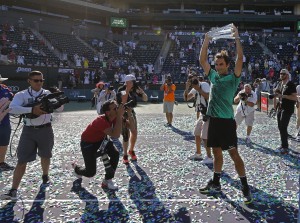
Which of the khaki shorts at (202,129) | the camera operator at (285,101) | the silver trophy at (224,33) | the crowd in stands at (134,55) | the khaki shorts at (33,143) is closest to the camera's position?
the silver trophy at (224,33)

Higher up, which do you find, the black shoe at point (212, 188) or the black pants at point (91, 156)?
the black pants at point (91, 156)

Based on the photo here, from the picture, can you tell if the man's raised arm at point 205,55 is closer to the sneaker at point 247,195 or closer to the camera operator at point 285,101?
the sneaker at point 247,195

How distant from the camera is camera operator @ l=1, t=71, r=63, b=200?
471 centimetres

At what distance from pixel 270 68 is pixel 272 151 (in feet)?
84.8

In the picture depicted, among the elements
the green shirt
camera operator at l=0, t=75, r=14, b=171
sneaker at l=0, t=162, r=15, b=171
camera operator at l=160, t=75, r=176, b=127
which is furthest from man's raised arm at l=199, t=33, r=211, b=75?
camera operator at l=160, t=75, r=176, b=127

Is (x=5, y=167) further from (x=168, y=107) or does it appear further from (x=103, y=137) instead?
(x=168, y=107)

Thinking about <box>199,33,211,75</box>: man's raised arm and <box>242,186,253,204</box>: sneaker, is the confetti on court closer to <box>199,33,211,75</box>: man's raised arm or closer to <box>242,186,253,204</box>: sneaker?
<box>242,186,253,204</box>: sneaker

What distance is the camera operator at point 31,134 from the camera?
4.71 metres

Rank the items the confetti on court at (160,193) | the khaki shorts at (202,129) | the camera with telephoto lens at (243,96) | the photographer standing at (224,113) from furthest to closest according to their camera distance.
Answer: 1. the camera with telephoto lens at (243,96)
2. the khaki shorts at (202,129)
3. the photographer standing at (224,113)
4. the confetti on court at (160,193)

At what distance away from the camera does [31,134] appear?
492 cm

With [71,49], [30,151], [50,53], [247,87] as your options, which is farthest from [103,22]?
[30,151]

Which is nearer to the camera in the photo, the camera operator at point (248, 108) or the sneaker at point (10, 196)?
the sneaker at point (10, 196)

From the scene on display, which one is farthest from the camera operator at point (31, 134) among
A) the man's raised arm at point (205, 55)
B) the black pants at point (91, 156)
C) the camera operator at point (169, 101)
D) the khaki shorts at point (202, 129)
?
the camera operator at point (169, 101)

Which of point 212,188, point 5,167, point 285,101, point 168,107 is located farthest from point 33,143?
point 168,107
